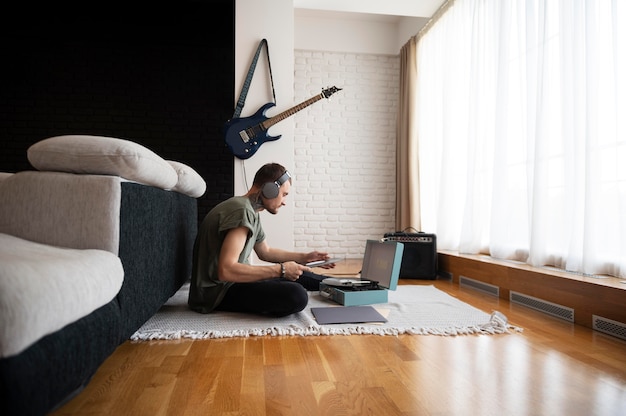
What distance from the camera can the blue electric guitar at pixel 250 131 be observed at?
146 inches

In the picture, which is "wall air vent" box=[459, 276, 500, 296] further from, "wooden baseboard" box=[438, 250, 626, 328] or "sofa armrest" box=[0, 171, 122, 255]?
"sofa armrest" box=[0, 171, 122, 255]

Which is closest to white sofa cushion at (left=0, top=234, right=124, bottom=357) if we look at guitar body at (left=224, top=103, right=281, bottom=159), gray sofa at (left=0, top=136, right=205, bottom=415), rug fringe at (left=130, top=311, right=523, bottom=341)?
gray sofa at (left=0, top=136, right=205, bottom=415)

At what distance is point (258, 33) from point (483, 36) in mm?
1828

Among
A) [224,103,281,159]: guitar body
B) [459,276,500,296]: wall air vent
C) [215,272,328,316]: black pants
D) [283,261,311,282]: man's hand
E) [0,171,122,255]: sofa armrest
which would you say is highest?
[224,103,281,159]: guitar body

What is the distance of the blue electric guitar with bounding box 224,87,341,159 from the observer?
146 inches

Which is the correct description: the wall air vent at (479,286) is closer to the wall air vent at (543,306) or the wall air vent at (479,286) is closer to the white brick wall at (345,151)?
the wall air vent at (543,306)

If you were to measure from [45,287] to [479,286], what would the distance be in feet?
8.91

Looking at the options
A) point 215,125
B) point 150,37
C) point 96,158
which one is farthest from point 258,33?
point 96,158

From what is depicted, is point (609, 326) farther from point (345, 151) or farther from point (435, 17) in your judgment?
point (345, 151)

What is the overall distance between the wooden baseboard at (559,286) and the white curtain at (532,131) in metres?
0.12

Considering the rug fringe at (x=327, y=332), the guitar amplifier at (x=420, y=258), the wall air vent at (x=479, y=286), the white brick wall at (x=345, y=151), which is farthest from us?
the white brick wall at (x=345, y=151)

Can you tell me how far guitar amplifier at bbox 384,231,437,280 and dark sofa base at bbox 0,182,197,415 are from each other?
178 cm

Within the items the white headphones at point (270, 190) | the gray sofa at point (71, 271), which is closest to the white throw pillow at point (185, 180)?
the gray sofa at point (71, 271)

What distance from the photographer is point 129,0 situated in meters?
4.69
